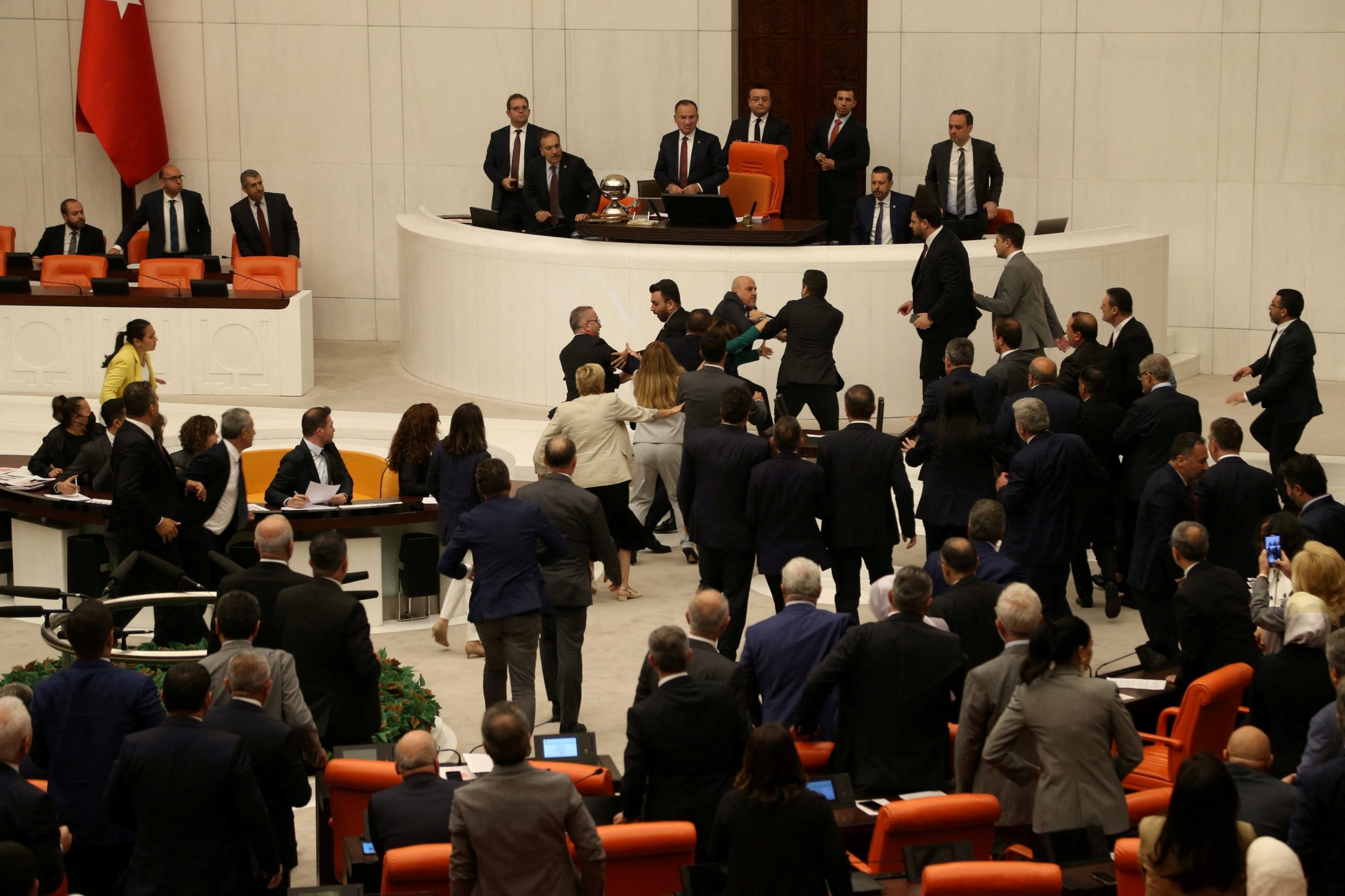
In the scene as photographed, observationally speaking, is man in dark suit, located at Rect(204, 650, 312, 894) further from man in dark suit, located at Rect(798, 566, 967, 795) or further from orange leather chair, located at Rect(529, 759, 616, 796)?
man in dark suit, located at Rect(798, 566, 967, 795)

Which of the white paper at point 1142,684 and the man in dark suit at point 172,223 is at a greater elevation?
the man in dark suit at point 172,223

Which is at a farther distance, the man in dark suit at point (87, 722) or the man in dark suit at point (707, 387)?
the man in dark suit at point (707, 387)

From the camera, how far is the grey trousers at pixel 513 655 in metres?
7.43

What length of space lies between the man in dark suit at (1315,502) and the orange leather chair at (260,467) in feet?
22.1

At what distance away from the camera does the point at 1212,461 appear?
11.7 meters

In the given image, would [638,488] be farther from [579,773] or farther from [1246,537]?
[579,773]

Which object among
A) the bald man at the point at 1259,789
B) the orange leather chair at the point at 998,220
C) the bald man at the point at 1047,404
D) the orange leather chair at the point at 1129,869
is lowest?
the orange leather chair at the point at 1129,869

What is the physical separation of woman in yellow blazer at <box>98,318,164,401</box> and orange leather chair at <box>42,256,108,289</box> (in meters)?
4.95

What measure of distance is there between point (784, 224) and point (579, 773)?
9.16m

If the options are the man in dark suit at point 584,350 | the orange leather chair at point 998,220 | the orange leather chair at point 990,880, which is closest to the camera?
the orange leather chair at point 990,880

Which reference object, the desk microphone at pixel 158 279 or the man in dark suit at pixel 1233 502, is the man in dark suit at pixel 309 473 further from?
the desk microphone at pixel 158 279

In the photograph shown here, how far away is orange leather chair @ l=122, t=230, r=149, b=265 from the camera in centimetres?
1644

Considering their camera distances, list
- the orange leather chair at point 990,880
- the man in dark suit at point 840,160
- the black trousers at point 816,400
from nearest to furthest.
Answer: the orange leather chair at point 990,880 < the black trousers at point 816,400 < the man in dark suit at point 840,160

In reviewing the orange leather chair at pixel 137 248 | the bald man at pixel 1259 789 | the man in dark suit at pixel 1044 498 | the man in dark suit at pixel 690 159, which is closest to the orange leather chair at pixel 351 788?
the bald man at pixel 1259 789
